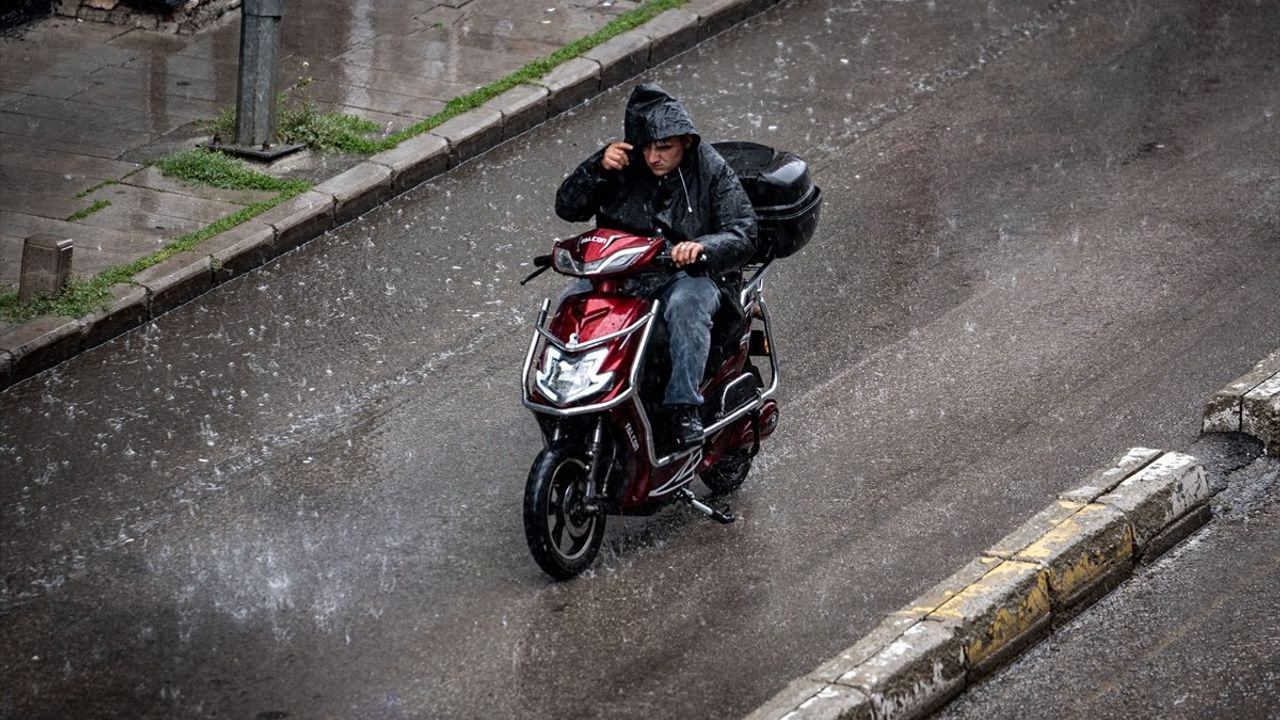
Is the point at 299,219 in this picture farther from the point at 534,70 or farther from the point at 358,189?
the point at 534,70

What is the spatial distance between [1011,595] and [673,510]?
5.24 feet

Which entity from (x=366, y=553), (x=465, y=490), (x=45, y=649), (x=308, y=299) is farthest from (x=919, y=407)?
(x=45, y=649)

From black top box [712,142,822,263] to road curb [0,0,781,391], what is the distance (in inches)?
133

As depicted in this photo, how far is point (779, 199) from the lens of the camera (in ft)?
23.2

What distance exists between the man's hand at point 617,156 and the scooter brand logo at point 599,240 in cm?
34

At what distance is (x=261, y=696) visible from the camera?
Result: 5.89 metres

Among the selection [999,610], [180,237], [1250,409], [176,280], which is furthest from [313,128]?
[999,610]

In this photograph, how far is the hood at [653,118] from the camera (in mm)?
6645

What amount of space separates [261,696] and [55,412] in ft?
8.79

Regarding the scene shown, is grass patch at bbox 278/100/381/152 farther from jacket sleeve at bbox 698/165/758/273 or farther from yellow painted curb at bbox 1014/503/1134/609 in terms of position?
yellow painted curb at bbox 1014/503/1134/609

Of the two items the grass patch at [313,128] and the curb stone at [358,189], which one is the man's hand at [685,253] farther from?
the grass patch at [313,128]

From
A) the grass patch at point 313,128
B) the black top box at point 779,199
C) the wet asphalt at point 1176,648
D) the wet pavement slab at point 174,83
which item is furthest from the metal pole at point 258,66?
the wet asphalt at point 1176,648

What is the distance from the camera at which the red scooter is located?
6.36 m

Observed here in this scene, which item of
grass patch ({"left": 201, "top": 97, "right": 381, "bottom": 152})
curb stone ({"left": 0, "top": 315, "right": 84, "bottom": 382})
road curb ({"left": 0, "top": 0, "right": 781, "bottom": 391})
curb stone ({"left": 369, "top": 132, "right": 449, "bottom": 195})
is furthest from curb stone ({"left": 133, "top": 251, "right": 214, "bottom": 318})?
grass patch ({"left": 201, "top": 97, "right": 381, "bottom": 152})
